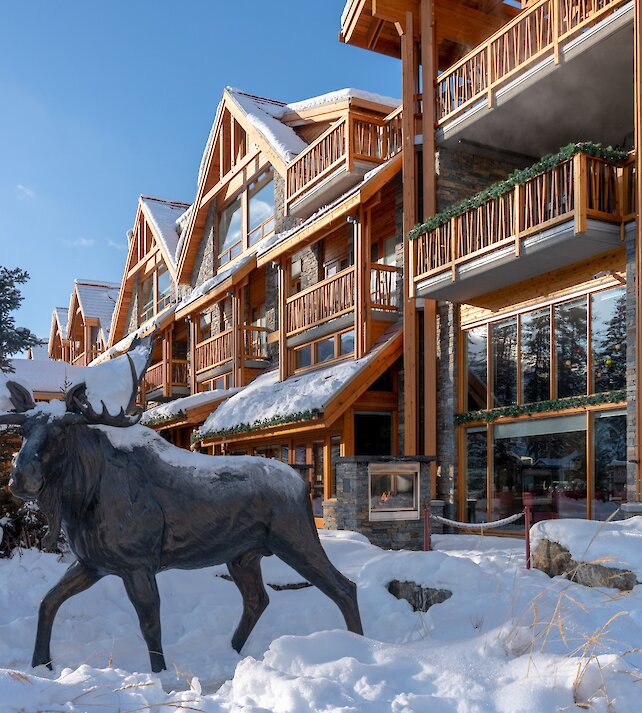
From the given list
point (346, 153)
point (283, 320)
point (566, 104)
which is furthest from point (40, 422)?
point (283, 320)

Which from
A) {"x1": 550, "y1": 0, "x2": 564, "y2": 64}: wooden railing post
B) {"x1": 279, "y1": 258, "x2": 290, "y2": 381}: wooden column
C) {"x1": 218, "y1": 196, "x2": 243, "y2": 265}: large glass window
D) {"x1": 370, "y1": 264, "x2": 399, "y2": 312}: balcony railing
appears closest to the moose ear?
{"x1": 550, "y1": 0, "x2": 564, "y2": 64}: wooden railing post

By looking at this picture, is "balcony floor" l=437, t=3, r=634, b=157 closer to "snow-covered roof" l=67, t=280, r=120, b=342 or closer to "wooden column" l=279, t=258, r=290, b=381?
"wooden column" l=279, t=258, r=290, b=381

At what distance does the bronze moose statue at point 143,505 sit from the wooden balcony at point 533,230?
6933 mm

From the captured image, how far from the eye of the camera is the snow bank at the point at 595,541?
5809 mm

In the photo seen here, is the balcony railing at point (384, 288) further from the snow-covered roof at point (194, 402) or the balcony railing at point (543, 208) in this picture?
the snow-covered roof at point (194, 402)

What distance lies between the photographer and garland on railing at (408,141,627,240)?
34.8 ft

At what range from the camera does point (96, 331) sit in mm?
38844

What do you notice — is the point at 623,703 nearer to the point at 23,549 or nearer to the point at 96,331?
the point at 23,549

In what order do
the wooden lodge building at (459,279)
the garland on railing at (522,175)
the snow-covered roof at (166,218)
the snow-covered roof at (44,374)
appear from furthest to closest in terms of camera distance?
the snow-covered roof at (166,218)
the snow-covered roof at (44,374)
the wooden lodge building at (459,279)
the garland on railing at (522,175)

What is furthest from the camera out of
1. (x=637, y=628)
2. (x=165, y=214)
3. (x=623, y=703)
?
(x=165, y=214)

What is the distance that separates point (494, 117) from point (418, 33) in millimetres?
3040

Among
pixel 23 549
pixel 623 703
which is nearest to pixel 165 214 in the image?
pixel 23 549

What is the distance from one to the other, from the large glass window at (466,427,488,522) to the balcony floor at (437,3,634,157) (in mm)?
5781

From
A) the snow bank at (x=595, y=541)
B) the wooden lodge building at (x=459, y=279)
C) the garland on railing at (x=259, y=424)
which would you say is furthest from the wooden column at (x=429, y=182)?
the snow bank at (x=595, y=541)
